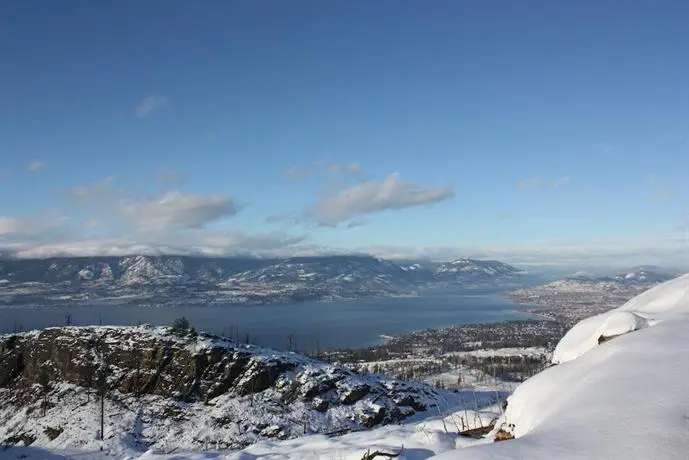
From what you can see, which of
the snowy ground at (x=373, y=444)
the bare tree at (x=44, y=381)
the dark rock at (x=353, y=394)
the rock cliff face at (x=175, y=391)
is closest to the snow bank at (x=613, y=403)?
the snowy ground at (x=373, y=444)

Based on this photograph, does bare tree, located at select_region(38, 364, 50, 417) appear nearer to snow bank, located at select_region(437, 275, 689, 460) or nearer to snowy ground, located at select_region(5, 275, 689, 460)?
snowy ground, located at select_region(5, 275, 689, 460)

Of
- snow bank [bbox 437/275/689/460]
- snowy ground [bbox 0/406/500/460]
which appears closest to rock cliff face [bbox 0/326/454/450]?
snowy ground [bbox 0/406/500/460]

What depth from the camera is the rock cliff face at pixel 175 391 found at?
62778mm

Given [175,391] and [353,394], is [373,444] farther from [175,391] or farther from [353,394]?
[175,391]

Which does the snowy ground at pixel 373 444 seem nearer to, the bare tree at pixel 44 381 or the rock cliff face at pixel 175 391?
the rock cliff face at pixel 175 391

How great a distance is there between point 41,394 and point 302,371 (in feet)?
135

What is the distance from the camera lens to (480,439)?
9.93m

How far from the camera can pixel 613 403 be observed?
6.42 m

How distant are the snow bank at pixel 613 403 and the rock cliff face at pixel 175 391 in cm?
5788

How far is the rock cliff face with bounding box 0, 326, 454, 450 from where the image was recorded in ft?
206

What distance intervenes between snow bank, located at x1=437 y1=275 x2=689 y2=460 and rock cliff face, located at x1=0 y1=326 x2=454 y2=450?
57876mm

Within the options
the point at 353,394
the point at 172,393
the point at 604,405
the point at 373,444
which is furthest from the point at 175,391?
the point at 604,405

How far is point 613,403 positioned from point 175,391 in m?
74.7

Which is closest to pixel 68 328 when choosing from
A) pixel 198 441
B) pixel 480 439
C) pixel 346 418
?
pixel 198 441
